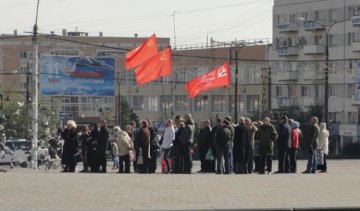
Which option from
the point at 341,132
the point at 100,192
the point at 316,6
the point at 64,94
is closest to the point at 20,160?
the point at 64,94

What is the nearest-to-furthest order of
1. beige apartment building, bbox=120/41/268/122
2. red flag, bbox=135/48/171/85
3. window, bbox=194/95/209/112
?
1. red flag, bbox=135/48/171/85
2. beige apartment building, bbox=120/41/268/122
3. window, bbox=194/95/209/112

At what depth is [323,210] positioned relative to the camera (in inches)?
760

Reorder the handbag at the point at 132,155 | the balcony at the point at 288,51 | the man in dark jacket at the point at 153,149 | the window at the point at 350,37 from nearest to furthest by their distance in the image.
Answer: the man in dark jacket at the point at 153,149
the handbag at the point at 132,155
the window at the point at 350,37
the balcony at the point at 288,51

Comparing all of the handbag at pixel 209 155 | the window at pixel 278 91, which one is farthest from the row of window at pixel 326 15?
the handbag at pixel 209 155

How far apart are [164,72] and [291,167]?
1504 centimetres

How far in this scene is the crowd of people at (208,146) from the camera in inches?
1235

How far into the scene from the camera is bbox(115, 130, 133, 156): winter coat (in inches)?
1299

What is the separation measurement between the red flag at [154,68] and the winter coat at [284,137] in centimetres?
1525

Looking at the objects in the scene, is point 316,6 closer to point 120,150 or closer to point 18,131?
point 18,131

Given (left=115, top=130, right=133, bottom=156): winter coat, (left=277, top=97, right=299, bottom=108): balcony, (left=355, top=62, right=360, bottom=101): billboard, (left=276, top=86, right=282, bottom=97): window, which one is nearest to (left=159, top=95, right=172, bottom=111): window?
(left=276, top=86, right=282, bottom=97): window

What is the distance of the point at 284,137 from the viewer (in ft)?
104

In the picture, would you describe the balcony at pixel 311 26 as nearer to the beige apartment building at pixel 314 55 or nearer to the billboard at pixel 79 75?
the beige apartment building at pixel 314 55

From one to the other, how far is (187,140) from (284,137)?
281 centimetres

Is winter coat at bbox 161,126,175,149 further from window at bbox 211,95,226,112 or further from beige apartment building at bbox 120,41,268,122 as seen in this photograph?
window at bbox 211,95,226,112
